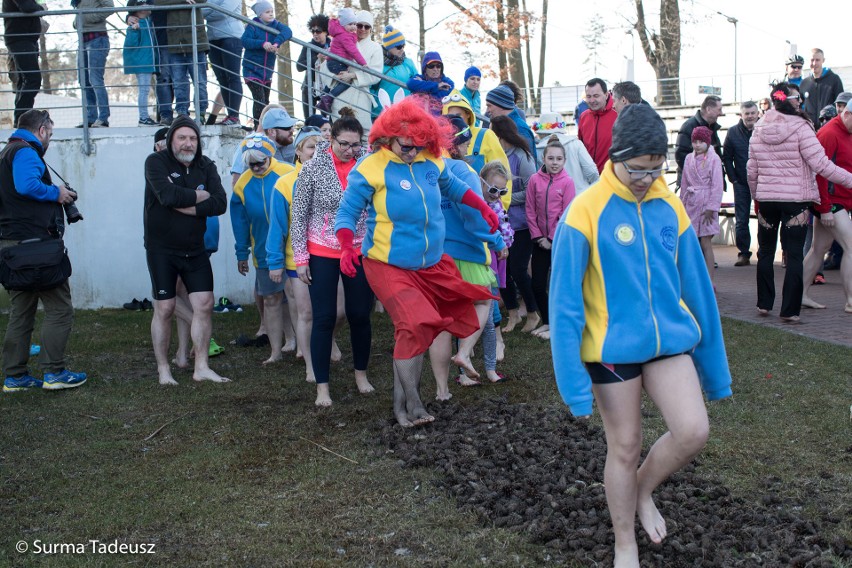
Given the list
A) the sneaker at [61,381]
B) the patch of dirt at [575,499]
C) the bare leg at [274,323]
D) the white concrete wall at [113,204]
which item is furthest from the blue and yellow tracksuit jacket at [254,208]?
the white concrete wall at [113,204]

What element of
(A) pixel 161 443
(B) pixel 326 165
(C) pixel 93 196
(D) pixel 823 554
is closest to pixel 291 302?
(B) pixel 326 165

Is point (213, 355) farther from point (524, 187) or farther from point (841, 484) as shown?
point (841, 484)

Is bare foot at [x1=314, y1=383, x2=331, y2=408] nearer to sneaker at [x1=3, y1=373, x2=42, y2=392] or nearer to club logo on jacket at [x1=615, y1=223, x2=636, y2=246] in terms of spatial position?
sneaker at [x1=3, y1=373, x2=42, y2=392]

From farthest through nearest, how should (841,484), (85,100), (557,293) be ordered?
(85,100) < (841,484) < (557,293)

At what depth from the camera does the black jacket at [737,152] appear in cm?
1316

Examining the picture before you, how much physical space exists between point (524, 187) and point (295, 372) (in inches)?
116

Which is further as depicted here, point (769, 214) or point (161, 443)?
point (769, 214)

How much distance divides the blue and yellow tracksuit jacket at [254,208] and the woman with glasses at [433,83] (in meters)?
1.36

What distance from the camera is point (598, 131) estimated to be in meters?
10.2

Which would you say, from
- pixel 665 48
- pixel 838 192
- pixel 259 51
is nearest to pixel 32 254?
pixel 259 51

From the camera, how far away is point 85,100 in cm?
1159

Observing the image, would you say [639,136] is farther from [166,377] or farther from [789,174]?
[789,174]

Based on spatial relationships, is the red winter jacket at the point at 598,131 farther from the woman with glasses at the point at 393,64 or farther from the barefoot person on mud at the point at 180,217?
the barefoot person on mud at the point at 180,217

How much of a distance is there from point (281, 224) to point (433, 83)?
221 centimetres
